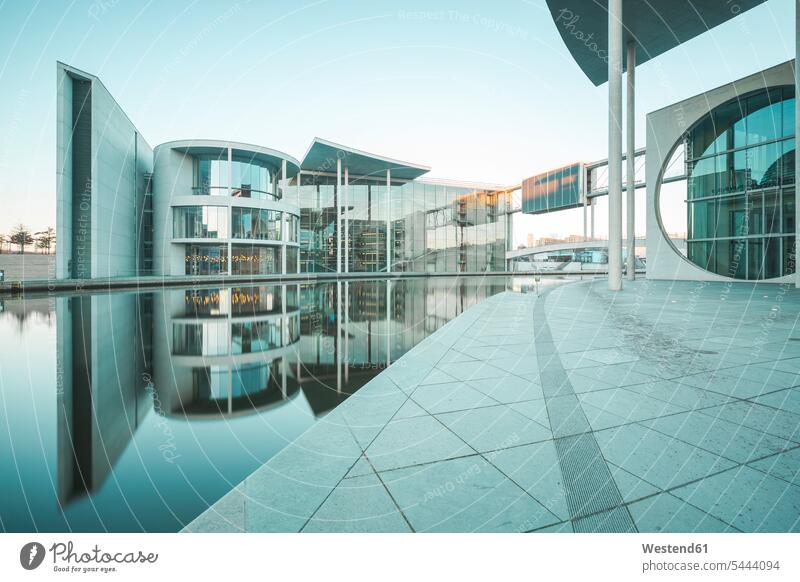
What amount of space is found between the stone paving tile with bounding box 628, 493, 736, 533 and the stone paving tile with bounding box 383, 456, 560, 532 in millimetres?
431

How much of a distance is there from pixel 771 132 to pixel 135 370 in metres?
26.3

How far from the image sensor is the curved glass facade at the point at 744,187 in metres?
18.2

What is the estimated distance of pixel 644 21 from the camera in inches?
762

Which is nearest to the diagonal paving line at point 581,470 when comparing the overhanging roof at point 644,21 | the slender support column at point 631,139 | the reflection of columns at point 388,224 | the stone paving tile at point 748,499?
the stone paving tile at point 748,499

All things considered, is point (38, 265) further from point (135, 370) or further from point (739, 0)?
point (739, 0)

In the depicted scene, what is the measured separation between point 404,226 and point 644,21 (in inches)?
1144

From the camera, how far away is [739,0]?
1812 cm

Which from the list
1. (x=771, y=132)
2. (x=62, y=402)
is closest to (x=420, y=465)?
(x=62, y=402)

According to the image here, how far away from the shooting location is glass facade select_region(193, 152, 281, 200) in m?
35.5

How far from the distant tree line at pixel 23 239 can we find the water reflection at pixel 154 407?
28423 millimetres

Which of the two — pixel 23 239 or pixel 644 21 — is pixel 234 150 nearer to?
pixel 23 239

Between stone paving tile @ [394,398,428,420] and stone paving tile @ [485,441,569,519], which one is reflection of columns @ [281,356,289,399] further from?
stone paving tile @ [485,441,569,519]

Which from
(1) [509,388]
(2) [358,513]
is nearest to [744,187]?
(1) [509,388]

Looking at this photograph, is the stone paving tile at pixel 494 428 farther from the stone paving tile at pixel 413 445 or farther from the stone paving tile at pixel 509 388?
the stone paving tile at pixel 509 388
